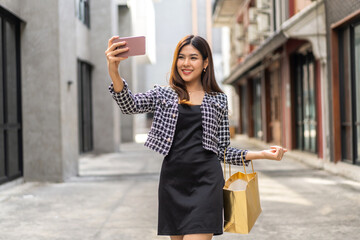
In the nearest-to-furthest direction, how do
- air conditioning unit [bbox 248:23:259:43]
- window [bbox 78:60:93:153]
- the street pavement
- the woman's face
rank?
1. the woman's face
2. the street pavement
3. window [bbox 78:60:93:153]
4. air conditioning unit [bbox 248:23:259:43]

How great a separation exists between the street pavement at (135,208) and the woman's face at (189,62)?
240 centimetres

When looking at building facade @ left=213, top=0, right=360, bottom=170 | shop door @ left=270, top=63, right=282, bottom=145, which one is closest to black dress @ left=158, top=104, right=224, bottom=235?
building facade @ left=213, top=0, right=360, bottom=170

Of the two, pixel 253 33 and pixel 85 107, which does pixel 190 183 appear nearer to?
pixel 85 107

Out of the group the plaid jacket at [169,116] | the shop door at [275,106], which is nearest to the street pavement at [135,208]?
the plaid jacket at [169,116]

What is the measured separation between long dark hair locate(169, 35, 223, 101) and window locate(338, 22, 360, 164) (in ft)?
21.9

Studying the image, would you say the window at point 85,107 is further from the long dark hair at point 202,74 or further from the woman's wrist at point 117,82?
the woman's wrist at point 117,82

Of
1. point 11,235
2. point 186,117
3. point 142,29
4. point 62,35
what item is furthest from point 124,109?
point 142,29

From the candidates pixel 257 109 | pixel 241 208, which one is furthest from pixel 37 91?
pixel 257 109

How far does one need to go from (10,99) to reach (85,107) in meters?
7.48

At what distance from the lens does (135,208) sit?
241 inches

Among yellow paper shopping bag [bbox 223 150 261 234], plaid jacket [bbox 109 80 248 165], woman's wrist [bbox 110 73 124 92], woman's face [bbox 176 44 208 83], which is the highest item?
woman's face [bbox 176 44 208 83]

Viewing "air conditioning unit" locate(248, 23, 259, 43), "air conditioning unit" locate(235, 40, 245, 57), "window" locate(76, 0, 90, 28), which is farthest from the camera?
"air conditioning unit" locate(235, 40, 245, 57)

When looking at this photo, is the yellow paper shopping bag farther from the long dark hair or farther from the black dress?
the long dark hair

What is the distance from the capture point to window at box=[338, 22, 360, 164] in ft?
28.8
